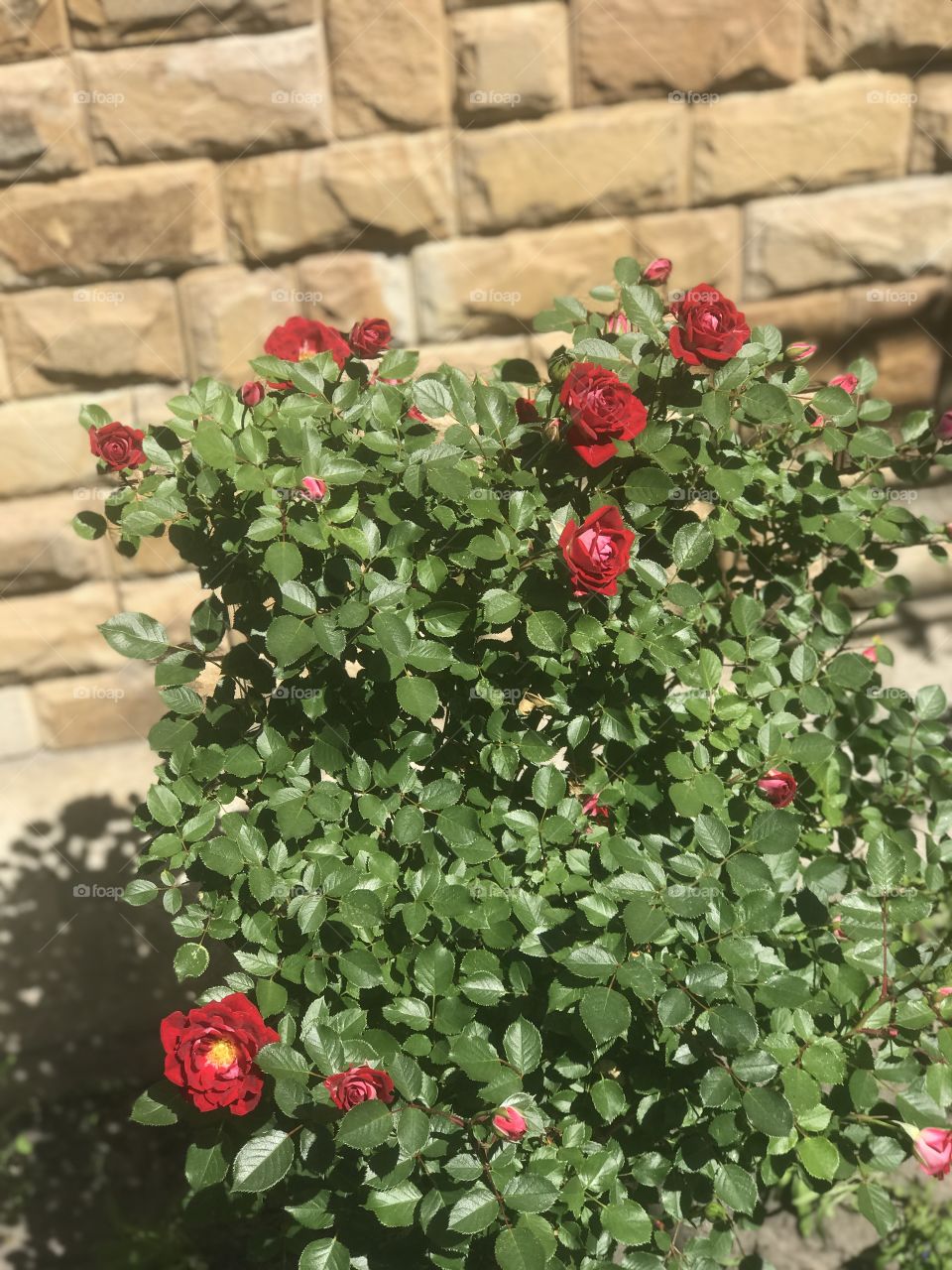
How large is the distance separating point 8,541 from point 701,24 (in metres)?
2.30

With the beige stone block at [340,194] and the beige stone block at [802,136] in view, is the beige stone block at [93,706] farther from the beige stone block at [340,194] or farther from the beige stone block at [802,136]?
the beige stone block at [802,136]

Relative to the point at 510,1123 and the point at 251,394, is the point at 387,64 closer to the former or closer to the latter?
the point at 251,394

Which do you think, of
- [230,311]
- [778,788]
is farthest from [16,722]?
[778,788]

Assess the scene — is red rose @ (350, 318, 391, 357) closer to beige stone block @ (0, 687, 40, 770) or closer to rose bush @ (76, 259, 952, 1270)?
rose bush @ (76, 259, 952, 1270)

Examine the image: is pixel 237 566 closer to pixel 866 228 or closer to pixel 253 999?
pixel 253 999

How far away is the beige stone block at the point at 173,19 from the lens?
258 cm

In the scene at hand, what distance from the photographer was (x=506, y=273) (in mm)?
2922

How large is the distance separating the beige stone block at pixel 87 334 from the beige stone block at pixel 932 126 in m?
2.12

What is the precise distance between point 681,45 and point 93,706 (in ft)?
7.92

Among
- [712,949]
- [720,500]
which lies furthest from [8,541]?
[712,949]

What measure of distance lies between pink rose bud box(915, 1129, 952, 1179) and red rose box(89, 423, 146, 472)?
151 centimetres

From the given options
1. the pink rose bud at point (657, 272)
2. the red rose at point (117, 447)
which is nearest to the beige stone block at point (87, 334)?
the red rose at point (117, 447)

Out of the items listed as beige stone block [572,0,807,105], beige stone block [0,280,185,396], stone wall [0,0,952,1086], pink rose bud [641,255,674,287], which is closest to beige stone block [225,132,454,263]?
stone wall [0,0,952,1086]

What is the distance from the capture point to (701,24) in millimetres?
2795
